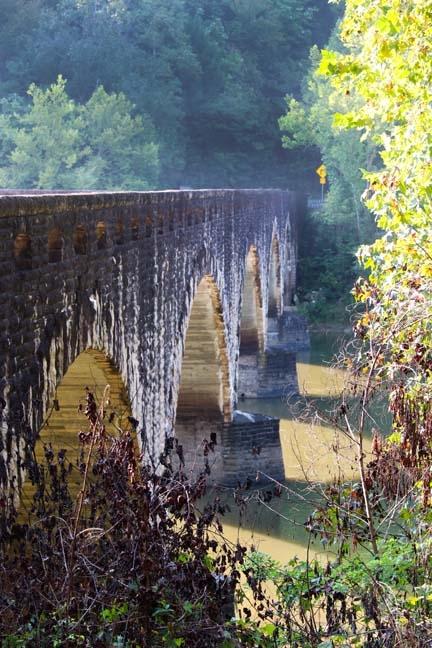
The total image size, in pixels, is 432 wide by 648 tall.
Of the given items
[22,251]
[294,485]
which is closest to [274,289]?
[294,485]

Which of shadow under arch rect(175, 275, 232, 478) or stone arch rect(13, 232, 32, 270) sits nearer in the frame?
stone arch rect(13, 232, 32, 270)

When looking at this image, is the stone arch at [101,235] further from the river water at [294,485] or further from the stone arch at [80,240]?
the river water at [294,485]

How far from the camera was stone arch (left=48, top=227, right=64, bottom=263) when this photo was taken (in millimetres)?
7496

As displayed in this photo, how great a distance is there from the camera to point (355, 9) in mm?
9789

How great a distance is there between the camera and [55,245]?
762 cm

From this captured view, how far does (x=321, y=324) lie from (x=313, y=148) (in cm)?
2234

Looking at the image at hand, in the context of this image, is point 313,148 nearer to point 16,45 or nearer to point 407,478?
point 16,45

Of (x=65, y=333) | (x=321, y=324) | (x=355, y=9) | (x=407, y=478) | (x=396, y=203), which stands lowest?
(x=321, y=324)

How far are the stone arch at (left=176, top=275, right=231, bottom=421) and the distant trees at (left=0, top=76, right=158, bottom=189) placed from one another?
2118cm

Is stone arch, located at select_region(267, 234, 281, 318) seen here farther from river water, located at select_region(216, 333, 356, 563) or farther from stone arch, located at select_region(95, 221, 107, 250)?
stone arch, located at select_region(95, 221, 107, 250)

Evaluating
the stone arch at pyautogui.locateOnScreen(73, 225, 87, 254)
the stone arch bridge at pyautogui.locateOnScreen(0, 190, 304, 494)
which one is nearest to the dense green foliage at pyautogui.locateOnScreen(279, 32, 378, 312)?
the stone arch bridge at pyautogui.locateOnScreen(0, 190, 304, 494)

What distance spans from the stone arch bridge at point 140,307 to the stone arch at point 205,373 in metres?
0.02

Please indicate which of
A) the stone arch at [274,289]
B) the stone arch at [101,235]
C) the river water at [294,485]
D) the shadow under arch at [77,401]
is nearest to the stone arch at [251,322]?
the river water at [294,485]

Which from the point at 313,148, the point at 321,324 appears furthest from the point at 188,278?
the point at 313,148
